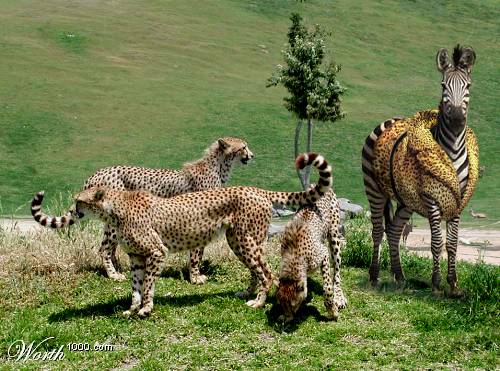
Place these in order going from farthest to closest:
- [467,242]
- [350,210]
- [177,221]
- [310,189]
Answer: [350,210]
[467,242]
[177,221]
[310,189]

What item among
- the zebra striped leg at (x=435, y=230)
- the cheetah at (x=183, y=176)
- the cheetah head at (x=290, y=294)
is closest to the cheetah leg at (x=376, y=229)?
the zebra striped leg at (x=435, y=230)

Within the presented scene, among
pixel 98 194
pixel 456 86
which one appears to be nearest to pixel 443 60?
pixel 456 86

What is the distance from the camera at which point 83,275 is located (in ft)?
29.6

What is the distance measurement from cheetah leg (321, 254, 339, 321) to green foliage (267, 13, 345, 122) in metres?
13.2

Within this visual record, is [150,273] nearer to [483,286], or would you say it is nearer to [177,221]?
[177,221]

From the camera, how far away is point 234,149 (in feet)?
30.8

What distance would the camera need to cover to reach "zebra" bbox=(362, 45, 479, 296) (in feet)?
26.1

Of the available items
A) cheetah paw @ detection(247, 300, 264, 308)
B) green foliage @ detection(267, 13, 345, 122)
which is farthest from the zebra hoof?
green foliage @ detection(267, 13, 345, 122)

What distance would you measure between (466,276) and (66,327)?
14.9ft

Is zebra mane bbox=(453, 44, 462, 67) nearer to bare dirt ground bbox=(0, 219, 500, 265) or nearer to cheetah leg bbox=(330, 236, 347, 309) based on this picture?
cheetah leg bbox=(330, 236, 347, 309)

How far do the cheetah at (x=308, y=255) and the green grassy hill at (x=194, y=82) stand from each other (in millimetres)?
11530

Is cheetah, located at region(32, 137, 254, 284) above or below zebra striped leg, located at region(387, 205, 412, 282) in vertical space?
above

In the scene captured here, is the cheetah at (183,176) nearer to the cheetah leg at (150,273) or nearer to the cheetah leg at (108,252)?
the cheetah leg at (108,252)

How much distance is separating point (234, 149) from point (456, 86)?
2846 millimetres
